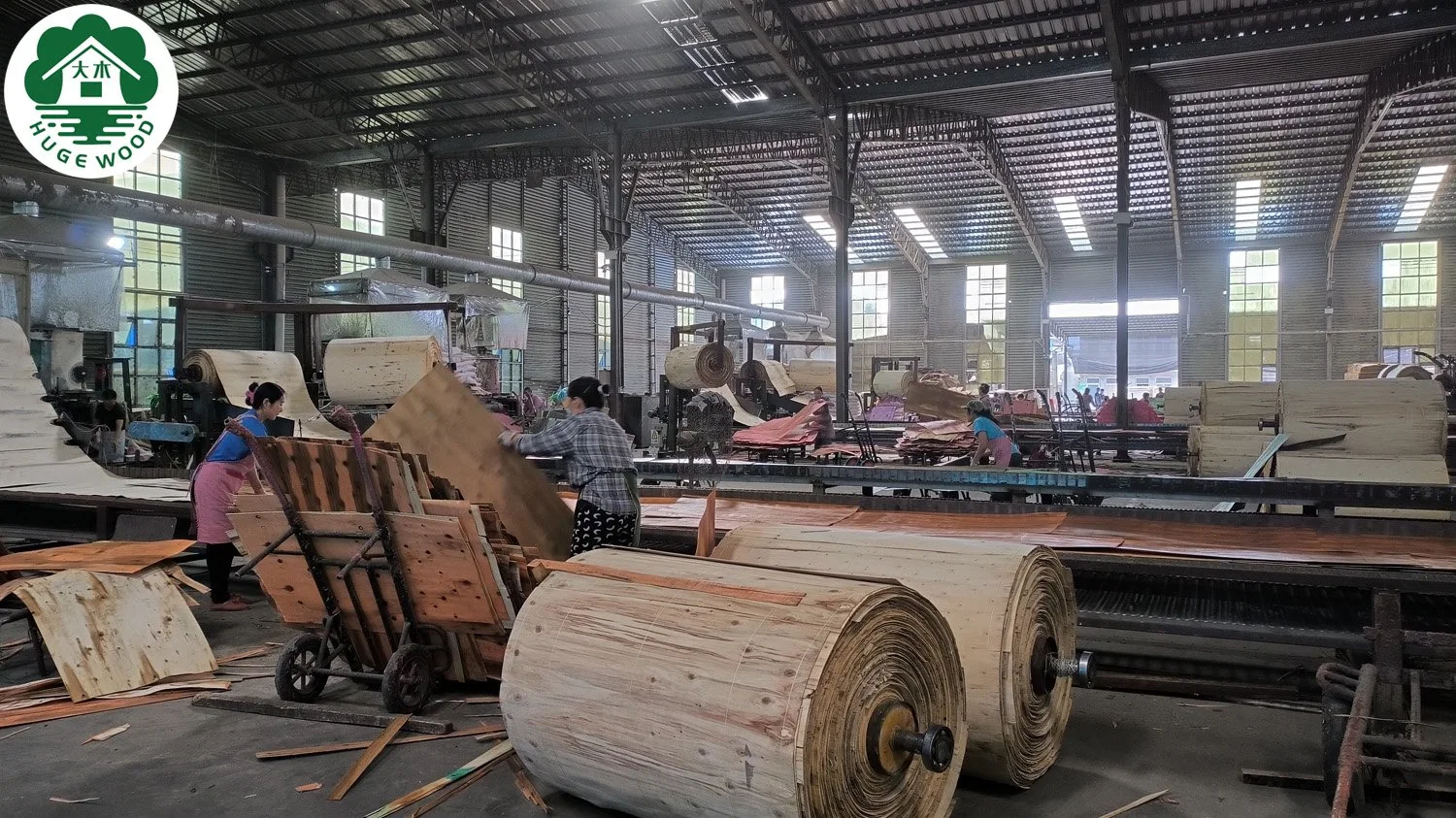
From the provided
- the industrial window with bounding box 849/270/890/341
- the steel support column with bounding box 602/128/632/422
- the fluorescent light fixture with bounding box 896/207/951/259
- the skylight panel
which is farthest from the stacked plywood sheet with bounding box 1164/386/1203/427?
the industrial window with bounding box 849/270/890/341

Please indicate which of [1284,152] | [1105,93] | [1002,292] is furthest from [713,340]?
[1002,292]

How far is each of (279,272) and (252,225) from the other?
4183mm

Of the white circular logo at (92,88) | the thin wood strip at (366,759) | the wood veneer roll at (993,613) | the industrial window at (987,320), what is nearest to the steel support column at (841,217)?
the white circular logo at (92,88)

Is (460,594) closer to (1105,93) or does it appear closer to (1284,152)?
(1105,93)

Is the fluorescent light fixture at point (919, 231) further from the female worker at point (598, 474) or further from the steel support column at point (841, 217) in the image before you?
the female worker at point (598, 474)

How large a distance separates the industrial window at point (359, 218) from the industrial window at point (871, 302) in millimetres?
16011

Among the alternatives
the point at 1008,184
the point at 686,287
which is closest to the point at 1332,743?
the point at 1008,184

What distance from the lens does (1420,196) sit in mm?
23438

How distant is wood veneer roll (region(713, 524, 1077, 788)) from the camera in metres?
3.36

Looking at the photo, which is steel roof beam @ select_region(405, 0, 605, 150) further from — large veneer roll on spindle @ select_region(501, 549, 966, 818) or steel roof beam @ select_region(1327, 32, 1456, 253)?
steel roof beam @ select_region(1327, 32, 1456, 253)

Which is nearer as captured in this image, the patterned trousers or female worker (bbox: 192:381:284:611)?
the patterned trousers

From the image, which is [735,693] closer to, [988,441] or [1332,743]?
[1332,743]

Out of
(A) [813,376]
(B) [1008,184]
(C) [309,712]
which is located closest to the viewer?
(C) [309,712]

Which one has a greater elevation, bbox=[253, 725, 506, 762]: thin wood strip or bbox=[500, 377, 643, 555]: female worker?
bbox=[500, 377, 643, 555]: female worker
